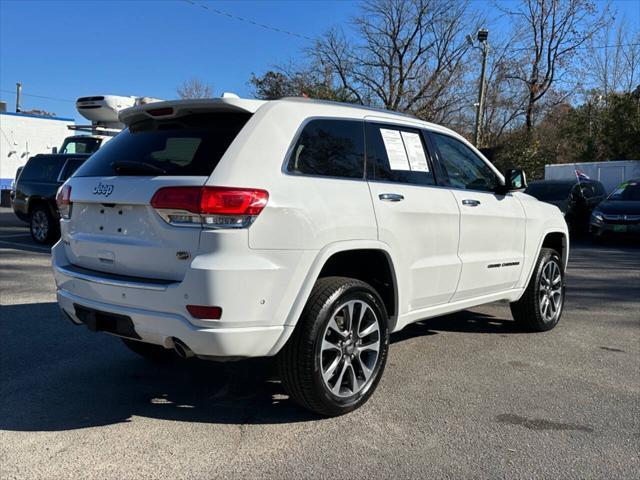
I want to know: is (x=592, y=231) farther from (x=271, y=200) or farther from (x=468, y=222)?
(x=271, y=200)

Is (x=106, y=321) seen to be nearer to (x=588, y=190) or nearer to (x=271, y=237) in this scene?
(x=271, y=237)

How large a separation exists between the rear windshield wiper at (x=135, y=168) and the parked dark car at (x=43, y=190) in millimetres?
9507

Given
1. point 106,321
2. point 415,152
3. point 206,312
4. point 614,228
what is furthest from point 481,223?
point 614,228

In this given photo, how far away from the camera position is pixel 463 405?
401 centimetres

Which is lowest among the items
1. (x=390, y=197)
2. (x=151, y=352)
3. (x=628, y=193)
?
(x=151, y=352)

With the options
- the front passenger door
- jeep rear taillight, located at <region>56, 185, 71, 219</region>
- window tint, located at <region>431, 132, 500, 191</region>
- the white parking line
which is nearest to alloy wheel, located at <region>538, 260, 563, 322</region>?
the front passenger door

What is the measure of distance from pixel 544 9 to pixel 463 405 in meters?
32.0

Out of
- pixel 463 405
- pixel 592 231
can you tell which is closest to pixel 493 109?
pixel 592 231

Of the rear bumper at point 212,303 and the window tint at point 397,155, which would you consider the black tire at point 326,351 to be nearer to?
the rear bumper at point 212,303

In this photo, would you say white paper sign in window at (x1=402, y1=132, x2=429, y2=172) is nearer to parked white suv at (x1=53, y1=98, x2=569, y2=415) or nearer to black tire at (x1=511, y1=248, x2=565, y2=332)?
parked white suv at (x1=53, y1=98, x2=569, y2=415)

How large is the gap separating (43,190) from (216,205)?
10751 millimetres

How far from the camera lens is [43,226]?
12.5 metres

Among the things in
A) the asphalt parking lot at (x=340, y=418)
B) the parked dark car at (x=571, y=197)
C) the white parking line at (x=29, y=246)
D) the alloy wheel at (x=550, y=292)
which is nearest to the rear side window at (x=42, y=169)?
the white parking line at (x=29, y=246)

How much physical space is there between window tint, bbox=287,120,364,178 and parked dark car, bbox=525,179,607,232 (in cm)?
1306
